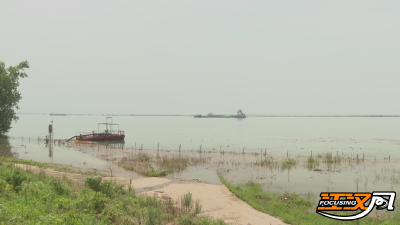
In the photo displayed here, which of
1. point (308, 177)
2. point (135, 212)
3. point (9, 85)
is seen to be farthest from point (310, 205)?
point (9, 85)

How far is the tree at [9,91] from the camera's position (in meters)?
41.9

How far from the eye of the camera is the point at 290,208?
42.1 ft

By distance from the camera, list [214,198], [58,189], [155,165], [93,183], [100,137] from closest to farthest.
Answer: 1. [58,189]
2. [93,183]
3. [214,198]
4. [155,165]
5. [100,137]

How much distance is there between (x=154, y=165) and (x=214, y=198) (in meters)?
12.9

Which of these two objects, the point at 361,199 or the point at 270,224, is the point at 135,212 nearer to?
the point at 270,224

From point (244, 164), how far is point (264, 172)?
409cm

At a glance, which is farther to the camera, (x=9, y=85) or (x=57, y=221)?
(x=9, y=85)

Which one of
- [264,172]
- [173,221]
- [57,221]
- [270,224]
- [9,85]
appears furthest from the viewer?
[9,85]

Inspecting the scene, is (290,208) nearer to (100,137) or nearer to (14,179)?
(14,179)

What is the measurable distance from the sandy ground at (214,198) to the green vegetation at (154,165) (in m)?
2.62

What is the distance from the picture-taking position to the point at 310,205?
1360 cm

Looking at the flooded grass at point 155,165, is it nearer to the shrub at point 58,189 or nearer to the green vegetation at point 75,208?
the green vegetation at point 75,208

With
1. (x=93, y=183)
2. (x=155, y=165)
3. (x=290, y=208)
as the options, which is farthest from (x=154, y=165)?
(x=290, y=208)

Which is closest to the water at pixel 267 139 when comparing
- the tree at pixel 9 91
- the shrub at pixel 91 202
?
the tree at pixel 9 91
